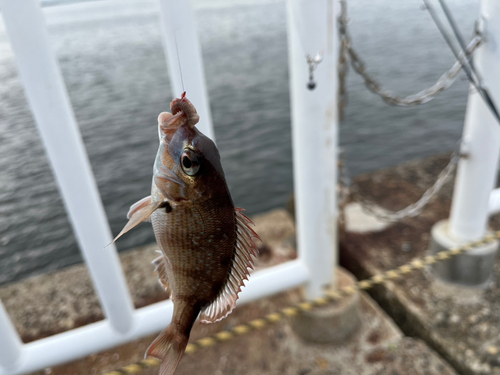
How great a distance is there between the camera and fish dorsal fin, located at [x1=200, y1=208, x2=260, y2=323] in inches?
35.1

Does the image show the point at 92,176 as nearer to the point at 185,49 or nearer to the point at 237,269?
the point at 185,49

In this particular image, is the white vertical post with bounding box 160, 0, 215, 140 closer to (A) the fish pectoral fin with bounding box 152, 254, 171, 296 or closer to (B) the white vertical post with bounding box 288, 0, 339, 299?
(B) the white vertical post with bounding box 288, 0, 339, 299

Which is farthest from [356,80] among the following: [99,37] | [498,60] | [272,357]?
[99,37]

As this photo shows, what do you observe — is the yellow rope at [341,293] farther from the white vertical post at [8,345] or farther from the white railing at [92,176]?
the white vertical post at [8,345]

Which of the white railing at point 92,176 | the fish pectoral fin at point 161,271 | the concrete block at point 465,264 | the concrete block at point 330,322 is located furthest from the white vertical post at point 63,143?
the concrete block at point 465,264

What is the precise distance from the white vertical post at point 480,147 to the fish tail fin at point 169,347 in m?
2.86

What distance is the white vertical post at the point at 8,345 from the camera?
2.15 meters

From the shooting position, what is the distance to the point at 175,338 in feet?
2.94

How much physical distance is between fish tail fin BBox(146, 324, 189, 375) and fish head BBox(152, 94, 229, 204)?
31cm

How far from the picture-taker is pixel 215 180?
2.82ft

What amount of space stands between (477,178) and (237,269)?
2.94 m

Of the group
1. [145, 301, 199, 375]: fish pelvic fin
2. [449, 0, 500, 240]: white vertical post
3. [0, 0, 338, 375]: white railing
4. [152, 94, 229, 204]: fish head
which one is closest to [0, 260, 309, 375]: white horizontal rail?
[0, 0, 338, 375]: white railing

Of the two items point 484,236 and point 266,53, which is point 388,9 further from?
point 484,236

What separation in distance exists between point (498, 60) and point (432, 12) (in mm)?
617
